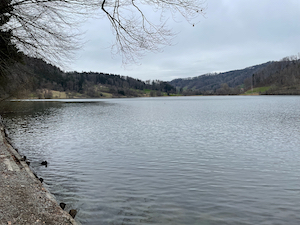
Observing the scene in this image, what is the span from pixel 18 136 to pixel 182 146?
15.1 metres

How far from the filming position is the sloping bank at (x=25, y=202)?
5.21 metres

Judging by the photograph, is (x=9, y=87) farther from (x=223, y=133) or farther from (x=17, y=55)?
(x=223, y=133)

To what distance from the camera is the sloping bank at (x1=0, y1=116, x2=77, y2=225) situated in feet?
17.1

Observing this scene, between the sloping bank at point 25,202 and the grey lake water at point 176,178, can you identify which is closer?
the sloping bank at point 25,202

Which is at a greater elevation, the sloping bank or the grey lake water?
the sloping bank

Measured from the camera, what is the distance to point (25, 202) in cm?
605

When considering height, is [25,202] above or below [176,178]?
above

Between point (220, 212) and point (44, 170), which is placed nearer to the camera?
point (220, 212)

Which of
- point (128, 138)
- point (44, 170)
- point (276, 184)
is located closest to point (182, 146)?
point (128, 138)

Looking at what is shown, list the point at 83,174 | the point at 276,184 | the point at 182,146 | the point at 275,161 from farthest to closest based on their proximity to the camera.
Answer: the point at 182,146, the point at 275,161, the point at 83,174, the point at 276,184

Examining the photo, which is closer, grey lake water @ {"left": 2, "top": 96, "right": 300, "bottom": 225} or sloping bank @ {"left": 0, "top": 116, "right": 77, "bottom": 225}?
sloping bank @ {"left": 0, "top": 116, "right": 77, "bottom": 225}

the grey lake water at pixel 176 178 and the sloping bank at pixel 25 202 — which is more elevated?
the sloping bank at pixel 25 202

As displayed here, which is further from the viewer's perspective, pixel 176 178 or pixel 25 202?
pixel 176 178

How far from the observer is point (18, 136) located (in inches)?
818
